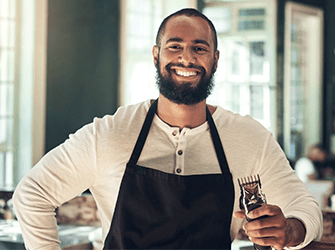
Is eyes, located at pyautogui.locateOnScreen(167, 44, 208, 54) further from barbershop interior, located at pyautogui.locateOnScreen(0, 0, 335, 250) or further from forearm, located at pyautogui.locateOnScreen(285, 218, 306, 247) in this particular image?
barbershop interior, located at pyautogui.locateOnScreen(0, 0, 335, 250)

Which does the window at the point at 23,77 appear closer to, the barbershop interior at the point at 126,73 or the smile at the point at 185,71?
the barbershop interior at the point at 126,73

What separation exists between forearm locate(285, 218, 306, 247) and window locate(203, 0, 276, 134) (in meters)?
4.23

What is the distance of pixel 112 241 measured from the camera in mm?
1399

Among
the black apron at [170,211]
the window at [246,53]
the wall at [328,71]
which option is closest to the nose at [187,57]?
the black apron at [170,211]

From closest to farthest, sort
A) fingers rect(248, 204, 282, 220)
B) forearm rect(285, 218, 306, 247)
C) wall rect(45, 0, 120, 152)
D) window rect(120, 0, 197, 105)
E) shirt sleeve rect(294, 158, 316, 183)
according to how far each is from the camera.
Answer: fingers rect(248, 204, 282, 220)
forearm rect(285, 218, 306, 247)
wall rect(45, 0, 120, 152)
window rect(120, 0, 197, 105)
shirt sleeve rect(294, 158, 316, 183)

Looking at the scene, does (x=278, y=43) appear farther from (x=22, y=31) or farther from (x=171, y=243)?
(x=171, y=243)

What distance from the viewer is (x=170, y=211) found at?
1361mm

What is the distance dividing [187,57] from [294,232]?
67 cm

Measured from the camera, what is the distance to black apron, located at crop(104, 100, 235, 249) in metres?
1.36

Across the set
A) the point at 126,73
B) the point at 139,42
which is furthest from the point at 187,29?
the point at 139,42

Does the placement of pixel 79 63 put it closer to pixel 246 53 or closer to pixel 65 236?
pixel 246 53

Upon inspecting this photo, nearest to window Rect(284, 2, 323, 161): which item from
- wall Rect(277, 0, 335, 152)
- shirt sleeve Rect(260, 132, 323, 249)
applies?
wall Rect(277, 0, 335, 152)

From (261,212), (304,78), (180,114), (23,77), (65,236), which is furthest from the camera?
(304,78)

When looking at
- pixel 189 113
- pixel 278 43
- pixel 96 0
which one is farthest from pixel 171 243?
pixel 278 43
